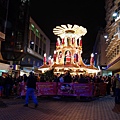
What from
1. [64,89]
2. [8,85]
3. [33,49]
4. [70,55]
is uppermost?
[33,49]

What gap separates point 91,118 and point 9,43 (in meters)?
38.9

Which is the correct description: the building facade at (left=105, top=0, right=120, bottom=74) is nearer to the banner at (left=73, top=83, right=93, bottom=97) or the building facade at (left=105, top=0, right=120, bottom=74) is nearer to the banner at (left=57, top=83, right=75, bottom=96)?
the banner at (left=73, top=83, right=93, bottom=97)

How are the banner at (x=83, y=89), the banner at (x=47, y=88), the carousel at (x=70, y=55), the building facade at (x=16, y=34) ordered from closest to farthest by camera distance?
the banner at (x=83, y=89)
the banner at (x=47, y=88)
the carousel at (x=70, y=55)
the building facade at (x=16, y=34)

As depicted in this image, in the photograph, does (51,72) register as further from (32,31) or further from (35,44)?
(35,44)

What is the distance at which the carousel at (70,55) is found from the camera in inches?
1057

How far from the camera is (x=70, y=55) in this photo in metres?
27.2

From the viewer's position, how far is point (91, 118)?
8812 millimetres

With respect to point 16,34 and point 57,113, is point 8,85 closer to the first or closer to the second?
point 57,113

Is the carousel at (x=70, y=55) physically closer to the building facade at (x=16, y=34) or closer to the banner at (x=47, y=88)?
the banner at (x=47, y=88)

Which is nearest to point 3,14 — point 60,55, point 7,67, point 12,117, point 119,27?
point 7,67

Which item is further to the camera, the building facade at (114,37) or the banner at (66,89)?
the building facade at (114,37)

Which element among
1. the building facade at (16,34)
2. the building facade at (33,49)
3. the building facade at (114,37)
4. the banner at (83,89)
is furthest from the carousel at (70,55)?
the building facade at (33,49)

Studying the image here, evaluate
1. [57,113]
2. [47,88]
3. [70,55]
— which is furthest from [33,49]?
[57,113]

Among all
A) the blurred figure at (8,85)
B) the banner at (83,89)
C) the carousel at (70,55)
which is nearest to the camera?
the banner at (83,89)
